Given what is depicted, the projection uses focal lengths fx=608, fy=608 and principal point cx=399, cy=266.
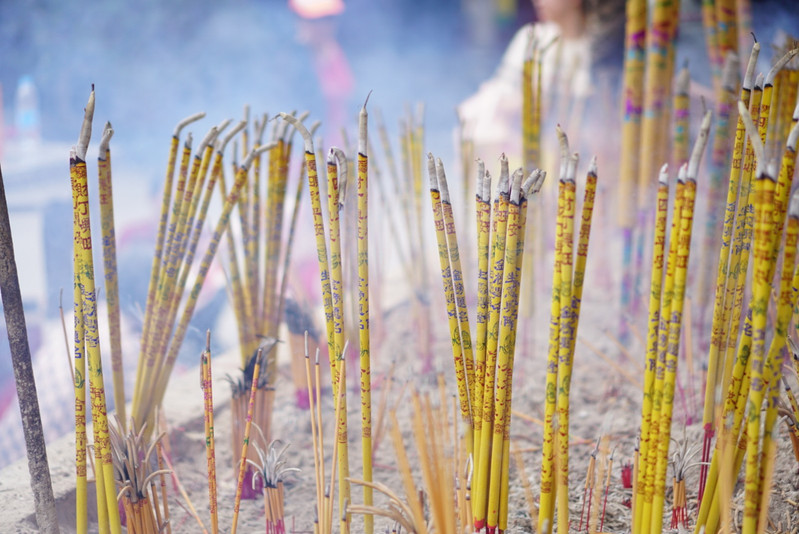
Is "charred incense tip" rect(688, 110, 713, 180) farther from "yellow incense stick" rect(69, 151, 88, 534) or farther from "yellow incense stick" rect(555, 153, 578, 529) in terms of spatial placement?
"yellow incense stick" rect(69, 151, 88, 534)

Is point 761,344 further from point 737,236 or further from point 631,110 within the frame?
point 631,110

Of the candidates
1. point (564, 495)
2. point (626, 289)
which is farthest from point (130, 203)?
point (564, 495)

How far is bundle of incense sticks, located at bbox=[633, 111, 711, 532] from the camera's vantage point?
637 millimetres

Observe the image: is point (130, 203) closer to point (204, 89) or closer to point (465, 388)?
point (204, 89)

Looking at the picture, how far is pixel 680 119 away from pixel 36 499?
1.42 m

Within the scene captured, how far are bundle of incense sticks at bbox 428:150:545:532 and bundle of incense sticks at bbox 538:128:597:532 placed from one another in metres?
0.05

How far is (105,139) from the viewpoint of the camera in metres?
0.82

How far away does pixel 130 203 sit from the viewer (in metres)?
2.03

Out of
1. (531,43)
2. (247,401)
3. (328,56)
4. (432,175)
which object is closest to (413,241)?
(531,43)

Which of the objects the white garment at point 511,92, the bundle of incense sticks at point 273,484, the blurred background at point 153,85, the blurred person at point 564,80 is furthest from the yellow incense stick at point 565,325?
the white garment at point 511,92

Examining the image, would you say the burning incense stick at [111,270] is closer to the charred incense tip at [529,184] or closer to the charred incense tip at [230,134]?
the charred incense tip at [230,134]

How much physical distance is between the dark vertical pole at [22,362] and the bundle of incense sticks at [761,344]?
0.84m

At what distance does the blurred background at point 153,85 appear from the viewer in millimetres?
1602

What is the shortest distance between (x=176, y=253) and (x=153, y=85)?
4.23 ft
